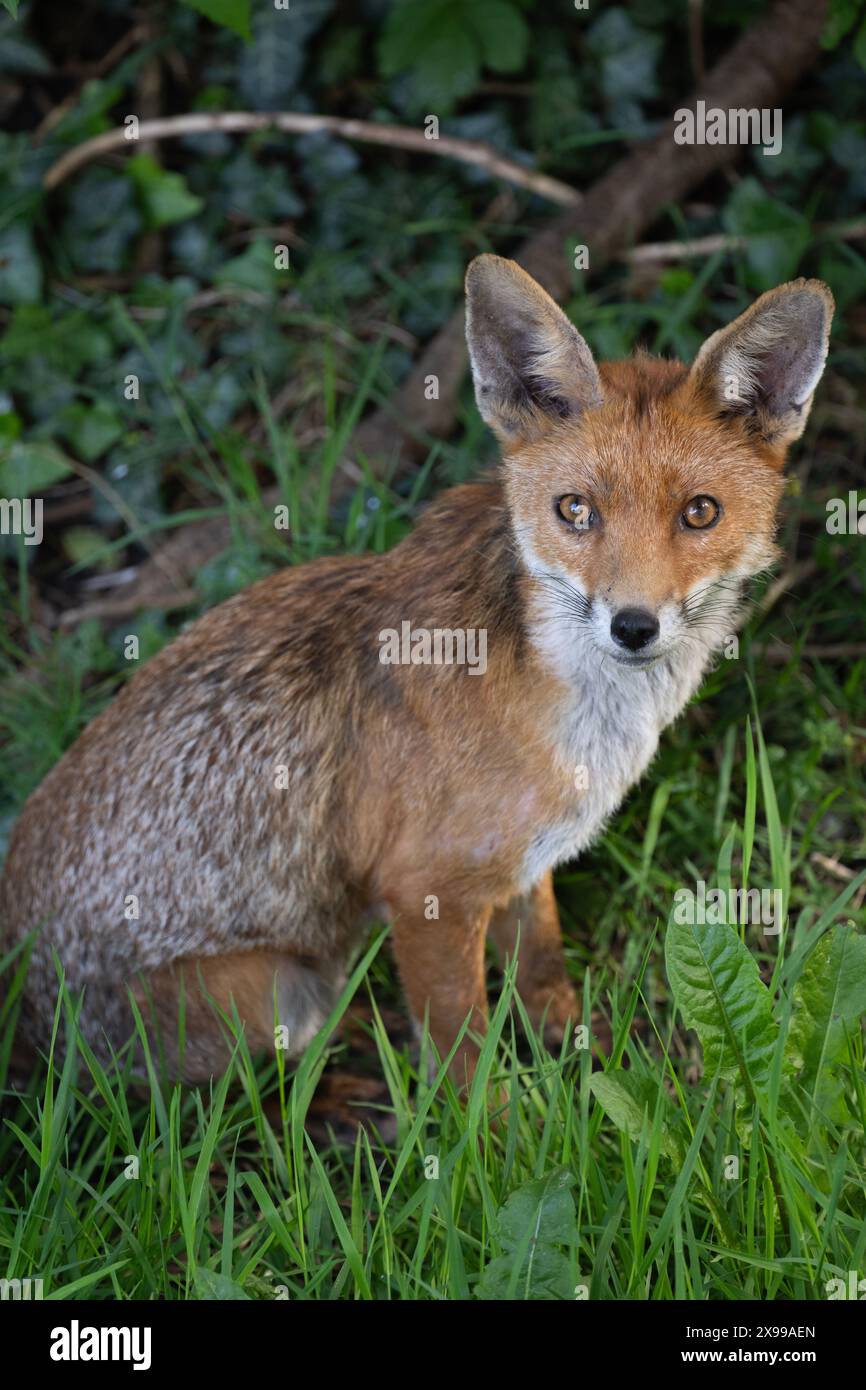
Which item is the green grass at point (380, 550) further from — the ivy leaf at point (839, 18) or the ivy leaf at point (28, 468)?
the ivy leaf at point (839, 18)

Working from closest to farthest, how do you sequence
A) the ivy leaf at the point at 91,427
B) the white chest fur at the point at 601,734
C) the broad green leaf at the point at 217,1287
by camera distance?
the broad green leaf at the point at 217,1287, the white chest fur at the point at 601,734, the ivy leaf at the point at 91,427

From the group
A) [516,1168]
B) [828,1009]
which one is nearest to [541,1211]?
[516,1168]

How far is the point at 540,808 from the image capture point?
4.82 metres

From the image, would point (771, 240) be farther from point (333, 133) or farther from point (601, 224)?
point (333, 133)

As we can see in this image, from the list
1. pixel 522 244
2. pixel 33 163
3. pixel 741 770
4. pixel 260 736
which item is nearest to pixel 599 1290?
pixel 260 736

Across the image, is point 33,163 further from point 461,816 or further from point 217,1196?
point 217,1196

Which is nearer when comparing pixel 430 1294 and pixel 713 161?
pixel 430 1294

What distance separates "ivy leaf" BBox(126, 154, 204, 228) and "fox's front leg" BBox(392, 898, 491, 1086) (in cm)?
499

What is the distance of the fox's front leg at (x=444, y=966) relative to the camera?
496cm

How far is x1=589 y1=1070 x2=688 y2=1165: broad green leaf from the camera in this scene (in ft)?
13.8

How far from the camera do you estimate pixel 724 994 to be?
4.30m

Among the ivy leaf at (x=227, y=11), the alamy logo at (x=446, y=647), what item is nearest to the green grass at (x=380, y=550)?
the alamy logo at (x=446, y=647)
